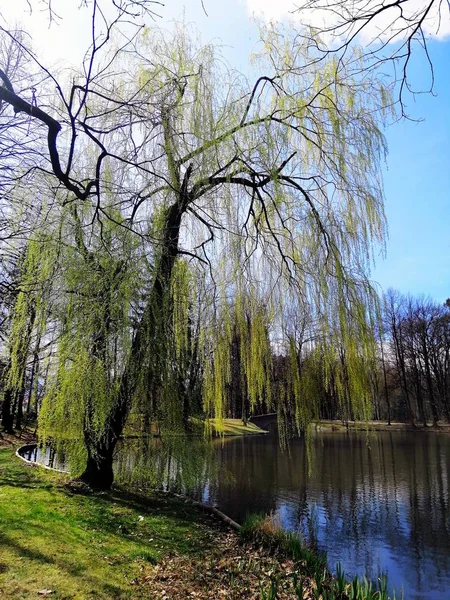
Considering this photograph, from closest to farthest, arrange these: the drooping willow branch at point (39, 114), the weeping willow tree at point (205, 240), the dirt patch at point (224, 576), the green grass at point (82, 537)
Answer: the drooping willow branch at point (39, 114)
the green grass at point (82, 537)
the dirt patch at point (224, 576)
the weeping willow tree at point (205, 240)

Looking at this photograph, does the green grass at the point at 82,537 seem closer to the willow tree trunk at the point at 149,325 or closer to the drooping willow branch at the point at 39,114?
the willow tree trunk at the point at 149,325

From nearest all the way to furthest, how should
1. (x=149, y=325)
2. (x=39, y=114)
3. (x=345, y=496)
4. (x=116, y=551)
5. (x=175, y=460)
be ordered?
(x=39, y=114), (x=116, y=551), (x=149, y=325), (x=175, y=460), (x=345, y=496)

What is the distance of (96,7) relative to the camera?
2162mm

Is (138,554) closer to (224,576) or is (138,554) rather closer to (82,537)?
(82,537)

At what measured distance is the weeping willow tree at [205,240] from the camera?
5.52 meters

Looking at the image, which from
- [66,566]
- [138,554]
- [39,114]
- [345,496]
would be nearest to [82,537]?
[138,554]

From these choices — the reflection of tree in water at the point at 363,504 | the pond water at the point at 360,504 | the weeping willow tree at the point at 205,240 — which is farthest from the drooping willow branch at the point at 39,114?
the reflection of tree in water at the point at 363,504

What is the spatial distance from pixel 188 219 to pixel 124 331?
1.81m

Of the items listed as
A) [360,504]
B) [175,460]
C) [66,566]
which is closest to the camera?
[66,566]

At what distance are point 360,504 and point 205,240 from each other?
6.97m

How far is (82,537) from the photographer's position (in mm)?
4852

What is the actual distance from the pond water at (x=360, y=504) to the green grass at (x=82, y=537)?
681 millimetres

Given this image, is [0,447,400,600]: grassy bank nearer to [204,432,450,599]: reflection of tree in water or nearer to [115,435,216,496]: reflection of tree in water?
[115,435,216,496]: reflection of tree in water

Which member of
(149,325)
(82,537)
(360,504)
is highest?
(149,325)
